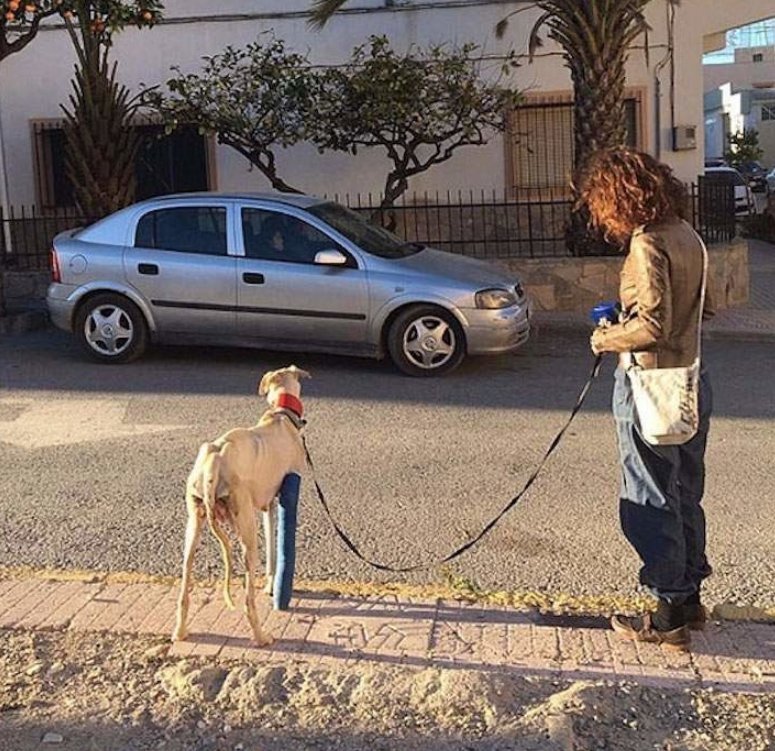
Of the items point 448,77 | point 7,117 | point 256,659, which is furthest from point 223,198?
point 7,117

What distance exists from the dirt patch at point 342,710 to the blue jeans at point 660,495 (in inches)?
18.9

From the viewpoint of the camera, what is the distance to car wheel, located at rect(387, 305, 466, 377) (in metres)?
9.04

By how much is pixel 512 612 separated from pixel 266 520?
3.36 ft

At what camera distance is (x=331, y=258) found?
9.04 m

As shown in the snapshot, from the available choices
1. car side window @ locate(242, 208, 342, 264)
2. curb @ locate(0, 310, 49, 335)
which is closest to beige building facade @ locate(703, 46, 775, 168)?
curb @ locate(0, 310, 49, 335)

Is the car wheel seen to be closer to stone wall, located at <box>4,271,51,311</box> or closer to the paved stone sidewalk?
the paved stone sidewalk

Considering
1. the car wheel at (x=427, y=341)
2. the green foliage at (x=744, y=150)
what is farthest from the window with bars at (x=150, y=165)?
the green foliage at (x=744, y=150)

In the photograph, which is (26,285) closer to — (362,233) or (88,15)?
(88,15)

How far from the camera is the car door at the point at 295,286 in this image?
9094mm

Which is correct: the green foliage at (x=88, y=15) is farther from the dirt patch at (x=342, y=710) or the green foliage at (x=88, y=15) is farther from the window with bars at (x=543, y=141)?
the dirt patch at (x=342, y=710)

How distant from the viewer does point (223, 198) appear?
951 cm

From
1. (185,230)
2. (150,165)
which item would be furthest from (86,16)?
(150,165)

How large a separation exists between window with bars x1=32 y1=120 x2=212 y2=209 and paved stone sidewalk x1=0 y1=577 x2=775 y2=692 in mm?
12401

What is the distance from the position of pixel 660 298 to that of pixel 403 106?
994 cm
